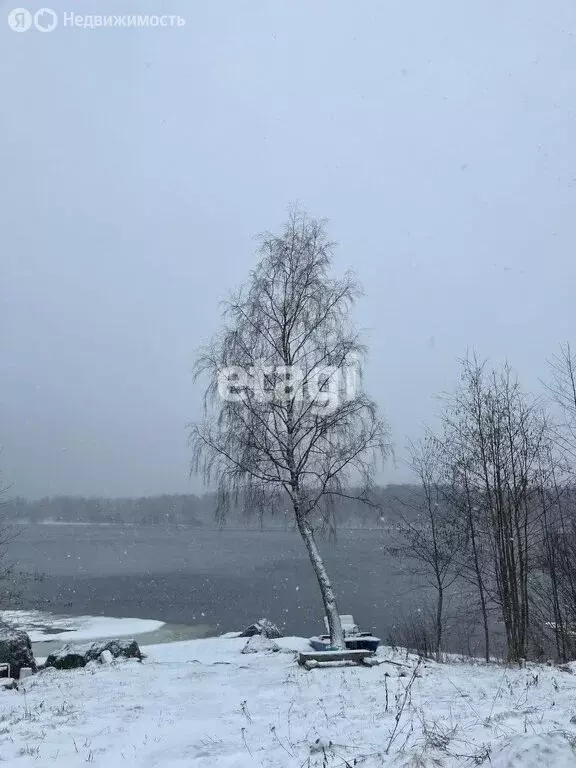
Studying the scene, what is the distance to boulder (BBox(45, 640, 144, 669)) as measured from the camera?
13.9 m

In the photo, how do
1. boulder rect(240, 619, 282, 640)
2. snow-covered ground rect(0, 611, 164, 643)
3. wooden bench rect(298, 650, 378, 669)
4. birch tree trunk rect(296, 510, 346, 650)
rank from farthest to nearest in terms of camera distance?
snow-covered ground rect(0, 611, 164, 643) → boulder rect(240, 619, 282, 640) → birch tree trunk rect(296, 510, 346, 650) → wooden bench rect(298, 650, 378, 669)

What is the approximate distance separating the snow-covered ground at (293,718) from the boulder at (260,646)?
2.62 m

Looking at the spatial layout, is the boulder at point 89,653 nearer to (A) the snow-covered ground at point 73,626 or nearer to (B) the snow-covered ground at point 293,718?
(B) the snow-covered ground at point 293,718

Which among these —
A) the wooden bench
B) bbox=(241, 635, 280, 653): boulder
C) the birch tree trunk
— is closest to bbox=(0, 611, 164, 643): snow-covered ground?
bbox=(241, 635, 280, 653): boulder

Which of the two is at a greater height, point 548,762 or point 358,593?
point 548,762

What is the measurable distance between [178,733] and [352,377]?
9203 millimetres

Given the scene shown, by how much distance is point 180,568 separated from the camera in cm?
5609

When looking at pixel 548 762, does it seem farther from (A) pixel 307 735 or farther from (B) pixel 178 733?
(B) pixel 178 733

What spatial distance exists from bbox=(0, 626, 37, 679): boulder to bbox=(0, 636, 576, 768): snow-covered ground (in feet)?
6.35

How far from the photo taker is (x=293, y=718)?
279 inches

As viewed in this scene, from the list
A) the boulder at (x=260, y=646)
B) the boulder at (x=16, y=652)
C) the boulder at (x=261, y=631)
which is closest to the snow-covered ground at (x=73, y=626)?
the boulder at (x=261, y=631)

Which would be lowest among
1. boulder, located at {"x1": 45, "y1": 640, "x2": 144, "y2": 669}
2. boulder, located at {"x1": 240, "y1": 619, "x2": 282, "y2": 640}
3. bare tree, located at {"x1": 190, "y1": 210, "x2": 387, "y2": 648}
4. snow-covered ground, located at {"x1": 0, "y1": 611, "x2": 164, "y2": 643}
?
snow-covered ground, located at {"x1": 0, "y1": 611, "x2": 164, "y2": 643}

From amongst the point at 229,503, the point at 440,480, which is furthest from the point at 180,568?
the point at 229,503

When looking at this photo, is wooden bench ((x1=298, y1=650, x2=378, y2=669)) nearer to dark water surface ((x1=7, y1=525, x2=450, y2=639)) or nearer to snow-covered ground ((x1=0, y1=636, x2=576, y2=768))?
snow-covered ground ((x1=0, y1=636, x2=576, y2=768))
